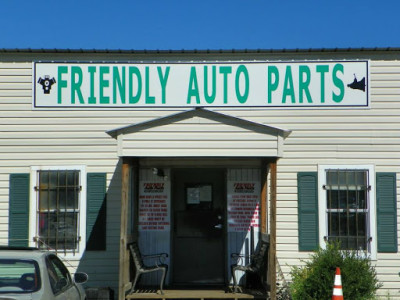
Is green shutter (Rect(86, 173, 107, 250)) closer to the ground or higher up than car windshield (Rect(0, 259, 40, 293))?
higher up

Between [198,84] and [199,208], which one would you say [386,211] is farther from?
[198,84]

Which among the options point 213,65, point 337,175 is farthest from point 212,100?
point 337,175

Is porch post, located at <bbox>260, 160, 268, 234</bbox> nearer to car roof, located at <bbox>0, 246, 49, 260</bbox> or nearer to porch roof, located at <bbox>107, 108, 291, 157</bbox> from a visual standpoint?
porch roof, located at <bbox>107, 108, 291, 157</bbox>

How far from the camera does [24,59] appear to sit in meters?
11.9

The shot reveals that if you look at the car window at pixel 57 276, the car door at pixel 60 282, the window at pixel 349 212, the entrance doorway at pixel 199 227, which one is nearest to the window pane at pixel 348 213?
the window at pixel 349 212

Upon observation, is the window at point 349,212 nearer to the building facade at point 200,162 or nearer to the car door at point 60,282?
the building facade at point 200,162

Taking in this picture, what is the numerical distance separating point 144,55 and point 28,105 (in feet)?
7.43

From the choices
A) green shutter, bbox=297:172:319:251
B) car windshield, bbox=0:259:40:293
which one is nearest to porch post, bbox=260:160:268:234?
green shutter, bbox=297:172:319:251

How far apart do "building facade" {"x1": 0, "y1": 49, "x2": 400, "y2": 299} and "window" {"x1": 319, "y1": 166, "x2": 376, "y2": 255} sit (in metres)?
0.02

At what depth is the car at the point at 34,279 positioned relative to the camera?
6.68 metres

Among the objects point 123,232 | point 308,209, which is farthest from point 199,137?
point 308,209

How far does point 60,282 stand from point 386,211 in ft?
20.3

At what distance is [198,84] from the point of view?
38.9 feet

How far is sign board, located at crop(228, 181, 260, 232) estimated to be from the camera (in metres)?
11.6
